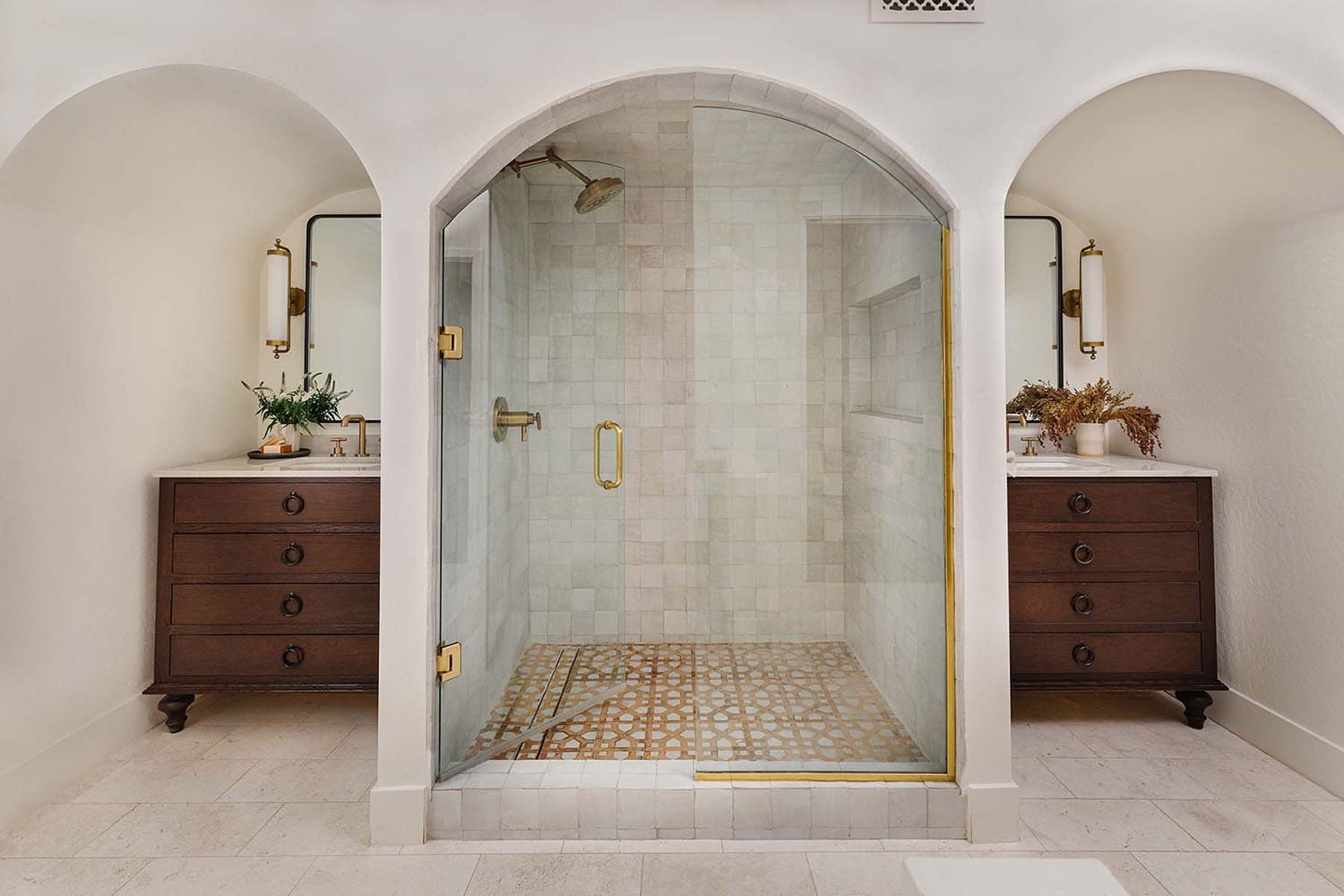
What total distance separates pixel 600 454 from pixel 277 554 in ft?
4.10

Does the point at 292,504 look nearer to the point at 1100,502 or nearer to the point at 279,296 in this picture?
the point at 279,296

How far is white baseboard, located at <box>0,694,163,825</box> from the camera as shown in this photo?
202 cm

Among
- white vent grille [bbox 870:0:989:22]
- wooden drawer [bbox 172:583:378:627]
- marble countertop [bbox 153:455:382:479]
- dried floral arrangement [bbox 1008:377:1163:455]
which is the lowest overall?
wooden drawer [bbox 172:583:378:627]

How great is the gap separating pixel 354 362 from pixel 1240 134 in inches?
129

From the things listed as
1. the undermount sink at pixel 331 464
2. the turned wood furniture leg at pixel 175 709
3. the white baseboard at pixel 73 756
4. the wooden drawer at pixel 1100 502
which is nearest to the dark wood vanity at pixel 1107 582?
the wooden drawer at pixel 1100 502

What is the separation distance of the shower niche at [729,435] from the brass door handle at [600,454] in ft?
0.04

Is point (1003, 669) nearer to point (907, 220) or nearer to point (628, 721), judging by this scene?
point (628, 721)

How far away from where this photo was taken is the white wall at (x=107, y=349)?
2049 mm

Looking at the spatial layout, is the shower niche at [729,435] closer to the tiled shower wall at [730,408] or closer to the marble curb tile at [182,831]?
the tiled shower wall at [730,408]

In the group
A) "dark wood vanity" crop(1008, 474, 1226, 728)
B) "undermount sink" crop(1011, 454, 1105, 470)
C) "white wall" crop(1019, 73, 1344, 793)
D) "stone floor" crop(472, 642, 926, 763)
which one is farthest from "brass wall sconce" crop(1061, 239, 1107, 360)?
"stone floor" crop(472, 642, 926, 763)

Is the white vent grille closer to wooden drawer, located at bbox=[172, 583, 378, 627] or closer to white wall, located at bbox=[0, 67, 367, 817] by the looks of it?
white wall, located at bbox=[0, 67, 367, 817]

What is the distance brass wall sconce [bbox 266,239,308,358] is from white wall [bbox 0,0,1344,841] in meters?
1.07

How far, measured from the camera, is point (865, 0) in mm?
1963

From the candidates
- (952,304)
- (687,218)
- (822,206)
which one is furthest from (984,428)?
(687,218)
